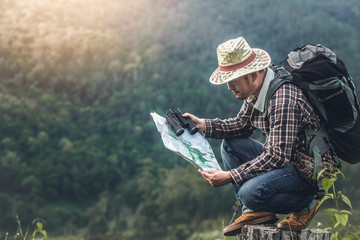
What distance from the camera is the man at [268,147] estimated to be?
2199 millimetres

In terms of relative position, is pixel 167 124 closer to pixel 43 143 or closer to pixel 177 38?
pixel 43 143

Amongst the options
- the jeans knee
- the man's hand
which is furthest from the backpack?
the man's hand

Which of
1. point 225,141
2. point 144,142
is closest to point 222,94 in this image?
point 144,142

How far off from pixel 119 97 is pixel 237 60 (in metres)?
62.9

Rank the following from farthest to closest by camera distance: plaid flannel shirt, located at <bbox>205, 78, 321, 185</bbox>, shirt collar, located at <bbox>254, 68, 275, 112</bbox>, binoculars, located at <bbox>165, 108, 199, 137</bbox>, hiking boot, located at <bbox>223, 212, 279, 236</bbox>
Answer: binoculars, located at <bbox>165, 108, 199, 137</bbox>
hiking boot, located at <bbox>223, 212, 279, 236</bbox>
shirt collar, located at <bbox>254, 68, 275, 112</bbox>
plaid flannel shirt, located at <bbox>205, 78, 321, 185</bbox>

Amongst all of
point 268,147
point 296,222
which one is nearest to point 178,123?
point 268,147

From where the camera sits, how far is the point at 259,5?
250ft

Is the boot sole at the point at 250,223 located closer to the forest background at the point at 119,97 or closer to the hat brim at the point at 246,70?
the hat brim at the point at 246,70

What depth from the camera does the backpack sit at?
2180mm

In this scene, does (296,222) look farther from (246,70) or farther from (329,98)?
(246,70)

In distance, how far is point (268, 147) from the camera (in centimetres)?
224

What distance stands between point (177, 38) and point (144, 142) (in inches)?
894

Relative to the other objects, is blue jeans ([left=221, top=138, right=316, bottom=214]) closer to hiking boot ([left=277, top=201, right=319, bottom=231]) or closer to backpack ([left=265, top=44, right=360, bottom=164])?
hiking boot ([left=277, top=201, right=319, bottom=231])

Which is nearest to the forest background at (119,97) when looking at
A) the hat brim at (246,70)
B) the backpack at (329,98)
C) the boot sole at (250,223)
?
the boot sole at (250,223)
